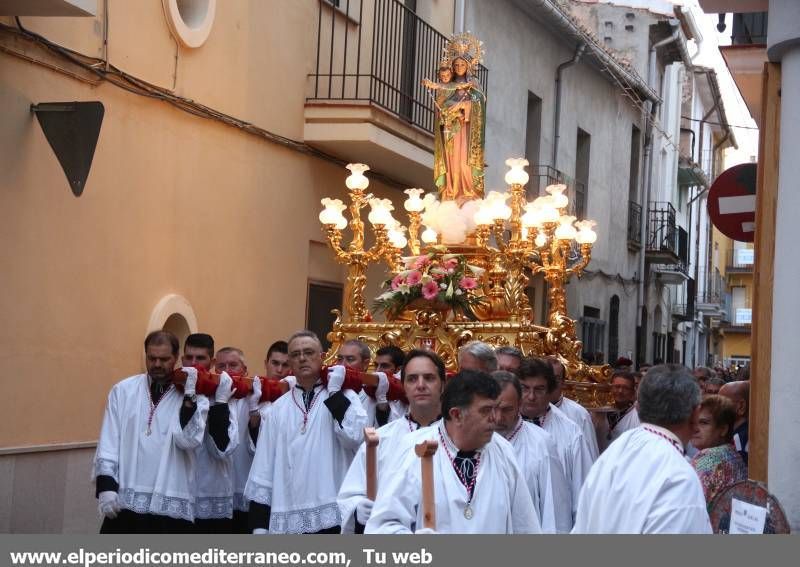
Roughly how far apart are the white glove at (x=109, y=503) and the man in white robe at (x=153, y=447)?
14 millimetres

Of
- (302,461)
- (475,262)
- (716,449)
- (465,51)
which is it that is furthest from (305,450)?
(465,51)

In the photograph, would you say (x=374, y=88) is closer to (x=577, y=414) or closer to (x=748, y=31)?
(x=748, y=31)

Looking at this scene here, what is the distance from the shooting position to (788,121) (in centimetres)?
611

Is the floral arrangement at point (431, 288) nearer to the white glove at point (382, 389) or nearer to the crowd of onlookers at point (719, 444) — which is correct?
the white glove at point (382, 389)

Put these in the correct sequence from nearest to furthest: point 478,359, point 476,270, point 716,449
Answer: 1. point 716,449
2. point 478,359
3. point 476,270

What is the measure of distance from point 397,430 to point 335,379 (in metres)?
1.79

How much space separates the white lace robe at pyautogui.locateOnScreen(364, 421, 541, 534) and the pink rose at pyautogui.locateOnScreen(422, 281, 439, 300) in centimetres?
622

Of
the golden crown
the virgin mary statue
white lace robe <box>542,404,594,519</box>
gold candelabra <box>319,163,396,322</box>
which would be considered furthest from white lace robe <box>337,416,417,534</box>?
the golden crown

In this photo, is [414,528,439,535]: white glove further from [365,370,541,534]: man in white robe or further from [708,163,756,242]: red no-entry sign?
[708,163,756,242]: red no-entry sign

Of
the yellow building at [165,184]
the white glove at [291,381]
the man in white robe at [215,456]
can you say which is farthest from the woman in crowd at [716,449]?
the yellow building at [165,184]

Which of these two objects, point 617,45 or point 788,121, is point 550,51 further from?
point 788,121

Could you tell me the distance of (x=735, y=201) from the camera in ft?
25.2

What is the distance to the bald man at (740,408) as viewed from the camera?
7.19m

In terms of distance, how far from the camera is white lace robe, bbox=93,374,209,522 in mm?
7398
